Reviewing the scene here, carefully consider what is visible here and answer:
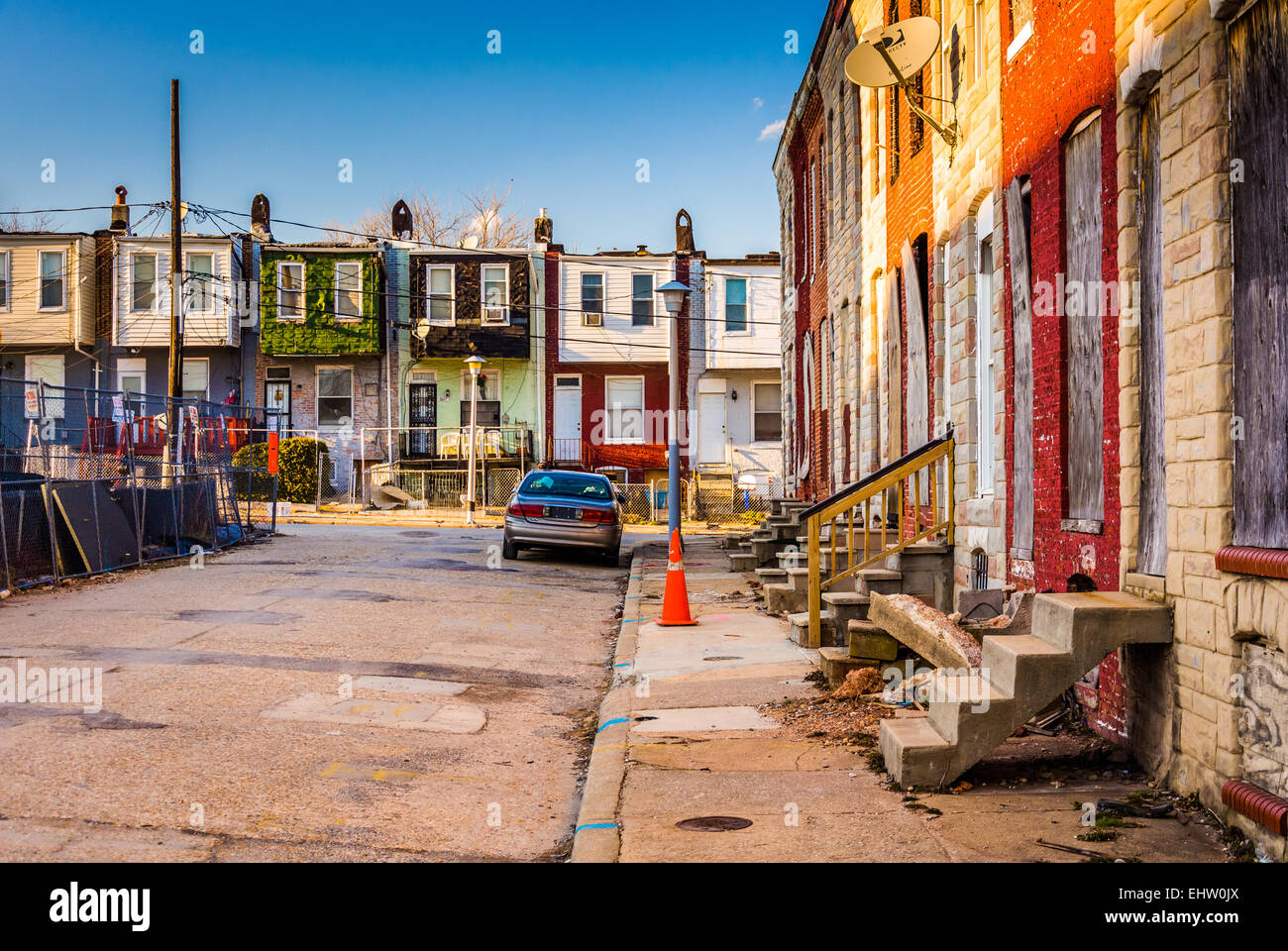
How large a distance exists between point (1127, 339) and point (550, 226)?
109 ft

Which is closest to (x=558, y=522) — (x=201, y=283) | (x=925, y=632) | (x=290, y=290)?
(x=925, y=632)

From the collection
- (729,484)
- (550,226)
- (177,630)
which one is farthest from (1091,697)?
(550,226)

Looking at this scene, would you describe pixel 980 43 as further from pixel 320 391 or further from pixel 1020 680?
pixel 320 391

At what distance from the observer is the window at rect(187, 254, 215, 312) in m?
35.8

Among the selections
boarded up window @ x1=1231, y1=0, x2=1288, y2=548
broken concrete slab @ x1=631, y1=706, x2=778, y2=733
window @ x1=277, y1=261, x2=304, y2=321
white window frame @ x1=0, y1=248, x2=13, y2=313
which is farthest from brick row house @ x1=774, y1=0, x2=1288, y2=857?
white window frame @ x1=0, y1=248, x2=13, y2=313

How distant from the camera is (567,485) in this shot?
19438 millimetres

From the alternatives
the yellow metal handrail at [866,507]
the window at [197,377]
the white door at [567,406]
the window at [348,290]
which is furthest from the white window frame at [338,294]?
the yellow metal handrail at [866,507]

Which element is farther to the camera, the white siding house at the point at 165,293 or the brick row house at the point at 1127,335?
the white siding house at the point at 165,293

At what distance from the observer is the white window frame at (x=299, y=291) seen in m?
35.8

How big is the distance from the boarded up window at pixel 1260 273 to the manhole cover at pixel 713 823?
2.56m

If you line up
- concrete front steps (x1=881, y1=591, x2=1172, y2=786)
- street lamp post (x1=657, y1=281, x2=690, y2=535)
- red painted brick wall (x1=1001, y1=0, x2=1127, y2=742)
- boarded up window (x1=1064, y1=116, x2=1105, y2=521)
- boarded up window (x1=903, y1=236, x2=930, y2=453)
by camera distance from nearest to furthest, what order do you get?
concrete front steps (x1=881, y1=591, x2=1172, y2=786)
red painted brick wall (x1=1001, y1=0, x2=1127, y2=742)
boarded up window (x1=1064, y1=116, x2=1105, y2=521)
boarded up window (x1=903, y1=236, x2=930, y2=453)
street lamp post (x1=657, y1=281, x2=690, y2=535)

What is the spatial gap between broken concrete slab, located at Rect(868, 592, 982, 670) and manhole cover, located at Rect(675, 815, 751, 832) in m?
1.91

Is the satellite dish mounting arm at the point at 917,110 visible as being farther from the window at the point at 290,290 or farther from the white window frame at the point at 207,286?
the white window frame at the point at 207,286

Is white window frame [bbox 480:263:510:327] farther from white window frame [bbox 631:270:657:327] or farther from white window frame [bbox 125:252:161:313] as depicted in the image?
white window frame [bbox 125:252:161:313]
